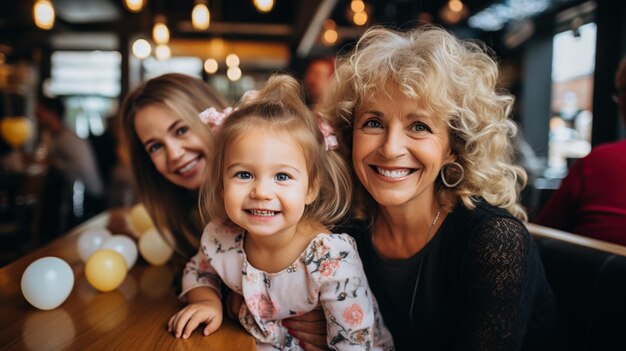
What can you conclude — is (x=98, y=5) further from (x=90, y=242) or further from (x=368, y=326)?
(x=368, y=326)

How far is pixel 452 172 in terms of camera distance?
4.87 ft

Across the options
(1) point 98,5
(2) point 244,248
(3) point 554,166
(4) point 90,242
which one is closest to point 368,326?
(2) point 244,248

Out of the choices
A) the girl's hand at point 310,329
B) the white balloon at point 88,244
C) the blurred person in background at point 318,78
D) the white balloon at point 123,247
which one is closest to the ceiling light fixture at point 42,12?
the blurred person in background at point 318,78

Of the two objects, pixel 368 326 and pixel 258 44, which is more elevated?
pixel 258 44

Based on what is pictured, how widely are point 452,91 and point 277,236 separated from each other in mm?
640

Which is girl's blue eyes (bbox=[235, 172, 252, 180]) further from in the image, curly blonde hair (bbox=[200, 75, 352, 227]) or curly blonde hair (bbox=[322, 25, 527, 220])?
curly blonde hair (bbox=[322, 25, 527, 220])

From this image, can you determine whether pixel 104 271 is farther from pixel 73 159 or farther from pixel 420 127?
pixel 73 159

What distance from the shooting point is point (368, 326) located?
→ 128 centimetres

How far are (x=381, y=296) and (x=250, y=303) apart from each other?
447mm

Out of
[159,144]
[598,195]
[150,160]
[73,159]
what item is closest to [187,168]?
[159,144]

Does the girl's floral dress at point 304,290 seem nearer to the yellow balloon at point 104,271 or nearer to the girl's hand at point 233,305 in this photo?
the girl's hand at point 233,305

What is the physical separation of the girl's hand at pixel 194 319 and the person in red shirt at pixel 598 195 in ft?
4.78

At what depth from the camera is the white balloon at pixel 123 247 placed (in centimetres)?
167

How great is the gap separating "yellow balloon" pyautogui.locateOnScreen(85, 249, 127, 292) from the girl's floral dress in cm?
24
